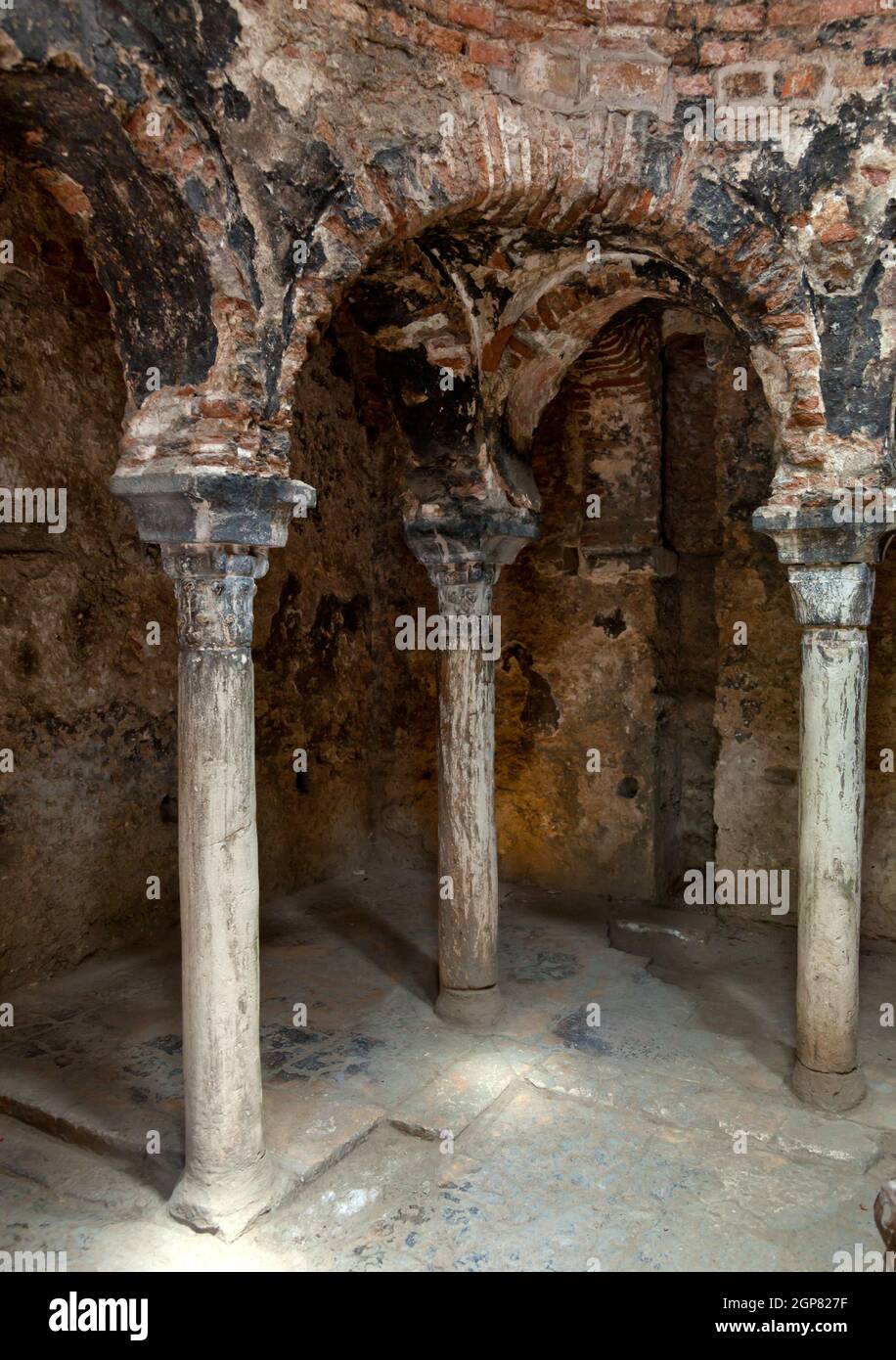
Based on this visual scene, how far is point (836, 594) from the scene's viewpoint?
4250 millimetres

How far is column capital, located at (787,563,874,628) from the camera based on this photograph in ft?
13.9

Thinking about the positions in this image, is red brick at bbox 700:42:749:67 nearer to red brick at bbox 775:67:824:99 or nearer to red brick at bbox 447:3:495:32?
red brick at bbox 775:67:824:99

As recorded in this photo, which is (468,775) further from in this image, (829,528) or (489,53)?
(489,53)

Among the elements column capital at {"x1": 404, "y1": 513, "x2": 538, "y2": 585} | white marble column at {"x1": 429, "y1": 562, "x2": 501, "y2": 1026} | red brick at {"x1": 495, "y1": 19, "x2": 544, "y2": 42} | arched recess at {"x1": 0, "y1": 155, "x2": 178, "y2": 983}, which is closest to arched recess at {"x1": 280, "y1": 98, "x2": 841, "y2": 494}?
red brick at {"x1": 495, "y1": 19, "x2": 544, "y2": 42}

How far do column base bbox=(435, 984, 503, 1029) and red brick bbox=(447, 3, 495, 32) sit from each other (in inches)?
167

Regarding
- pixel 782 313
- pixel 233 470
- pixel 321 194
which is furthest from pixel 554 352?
pixel 233 470

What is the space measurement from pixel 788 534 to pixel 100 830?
410 cm

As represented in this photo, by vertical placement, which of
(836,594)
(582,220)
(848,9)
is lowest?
(836,594)

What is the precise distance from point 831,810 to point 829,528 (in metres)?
1.20

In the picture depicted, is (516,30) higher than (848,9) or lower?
lower

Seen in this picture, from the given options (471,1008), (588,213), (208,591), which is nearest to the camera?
(208,591)
